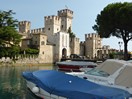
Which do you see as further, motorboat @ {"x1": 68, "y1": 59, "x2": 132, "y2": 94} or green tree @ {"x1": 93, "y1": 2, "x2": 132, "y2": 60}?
green tree @ {"x1": 93, "y1": 2, "x2": 132, "y2": 60}

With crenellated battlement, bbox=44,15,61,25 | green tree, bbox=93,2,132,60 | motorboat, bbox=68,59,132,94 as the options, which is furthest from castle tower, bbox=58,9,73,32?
motorboat, bbox=68,59,132,94

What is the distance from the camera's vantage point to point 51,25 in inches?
2837

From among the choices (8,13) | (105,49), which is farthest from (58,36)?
(8,13)

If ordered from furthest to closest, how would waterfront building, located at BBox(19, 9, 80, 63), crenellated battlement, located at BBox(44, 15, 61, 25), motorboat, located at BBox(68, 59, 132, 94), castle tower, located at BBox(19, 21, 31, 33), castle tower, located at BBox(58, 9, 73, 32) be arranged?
castle tower, located at BBox(58, 9, 73, 32), castle tower, located at BBox(19, 21, 31, 33), crenellated battlement, located at BBox(44, 15, 61, 25), waterfront building, located at BBox(19, 9, 80, 63), motorboat, located at BBox(68, 59, 132, 94)

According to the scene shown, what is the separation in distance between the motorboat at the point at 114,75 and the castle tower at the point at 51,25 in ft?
200

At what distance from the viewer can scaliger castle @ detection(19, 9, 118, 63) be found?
64.7 m

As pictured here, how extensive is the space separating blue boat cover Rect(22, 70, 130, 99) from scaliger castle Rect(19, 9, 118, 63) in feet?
173

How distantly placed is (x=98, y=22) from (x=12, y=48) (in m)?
15.3

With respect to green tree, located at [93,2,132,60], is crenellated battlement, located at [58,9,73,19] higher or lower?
higher

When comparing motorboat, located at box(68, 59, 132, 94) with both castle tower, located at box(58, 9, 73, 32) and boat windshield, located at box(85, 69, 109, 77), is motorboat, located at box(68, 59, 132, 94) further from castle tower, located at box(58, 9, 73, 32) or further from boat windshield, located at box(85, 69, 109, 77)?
castle tower, located at box(58, 9, 73, 32)

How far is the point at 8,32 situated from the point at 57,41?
95.7 ft

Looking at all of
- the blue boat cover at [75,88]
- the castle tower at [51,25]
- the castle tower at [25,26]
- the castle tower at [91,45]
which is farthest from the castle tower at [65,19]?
the blue boat cover at [75,88]

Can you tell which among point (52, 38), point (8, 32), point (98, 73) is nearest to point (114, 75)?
point (98, 73)

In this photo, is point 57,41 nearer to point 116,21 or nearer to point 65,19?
point 65,19
